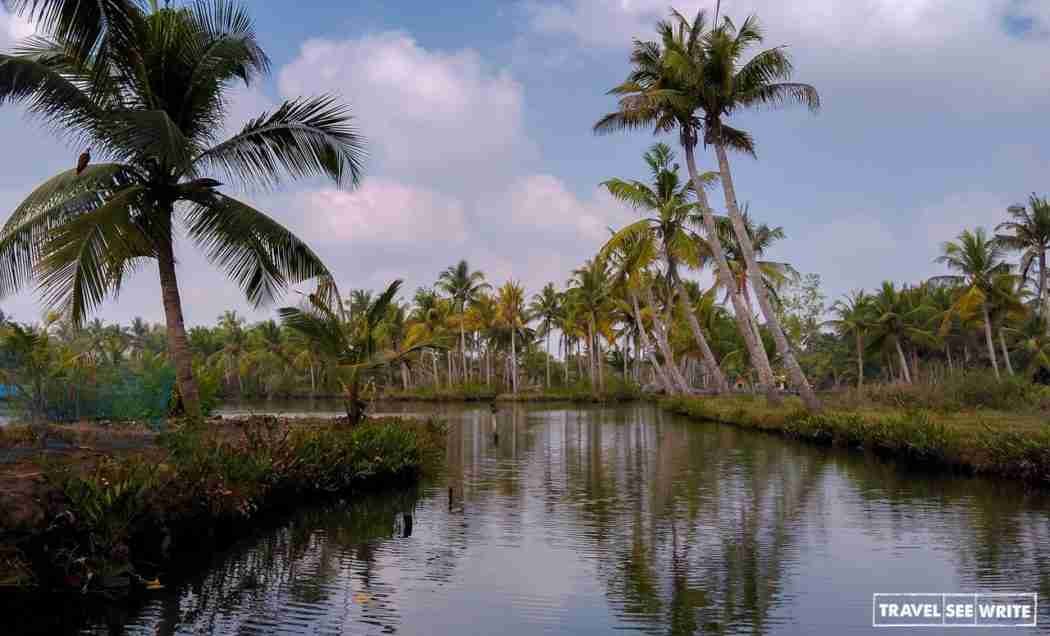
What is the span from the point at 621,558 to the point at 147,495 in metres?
5.60

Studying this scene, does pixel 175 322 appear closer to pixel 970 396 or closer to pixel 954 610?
pixel 954 610

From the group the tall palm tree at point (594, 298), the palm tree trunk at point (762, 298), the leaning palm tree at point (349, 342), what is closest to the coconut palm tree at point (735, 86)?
the palm tree trunk at point (762, 298)

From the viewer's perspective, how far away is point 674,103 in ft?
93.5

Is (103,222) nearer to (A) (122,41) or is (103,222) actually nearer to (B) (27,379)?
(A) (122,41)

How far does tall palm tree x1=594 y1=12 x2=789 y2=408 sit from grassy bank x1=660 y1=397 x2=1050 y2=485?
5.54 ft

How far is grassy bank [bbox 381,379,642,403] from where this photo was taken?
6150 centimetres

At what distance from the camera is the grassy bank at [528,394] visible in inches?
2421

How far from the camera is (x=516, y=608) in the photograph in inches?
322

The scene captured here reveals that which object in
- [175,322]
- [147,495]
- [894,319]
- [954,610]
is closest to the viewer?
[954,610]

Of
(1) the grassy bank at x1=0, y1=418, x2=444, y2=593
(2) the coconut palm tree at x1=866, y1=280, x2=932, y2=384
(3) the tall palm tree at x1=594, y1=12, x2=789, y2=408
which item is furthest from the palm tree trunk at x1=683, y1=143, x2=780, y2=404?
(2) the coconut palm tree at x1=866, y1=280, x2=932, y2=384

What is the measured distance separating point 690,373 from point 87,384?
244ft

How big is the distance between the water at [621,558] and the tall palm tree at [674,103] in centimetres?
1433

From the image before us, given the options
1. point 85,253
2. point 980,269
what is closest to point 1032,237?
point 980,269

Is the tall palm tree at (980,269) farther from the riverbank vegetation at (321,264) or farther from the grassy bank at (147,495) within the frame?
the grassy bank at (147,495)
